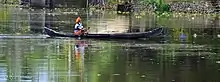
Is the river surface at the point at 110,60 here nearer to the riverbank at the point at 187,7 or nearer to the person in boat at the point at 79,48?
the person in boat at the point at 79,48

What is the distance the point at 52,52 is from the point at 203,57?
257 inches

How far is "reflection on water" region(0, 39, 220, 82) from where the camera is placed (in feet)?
68.4

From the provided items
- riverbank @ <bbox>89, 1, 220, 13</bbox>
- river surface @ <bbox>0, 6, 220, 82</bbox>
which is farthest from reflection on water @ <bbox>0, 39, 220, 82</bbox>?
riverbank @ <bbox>89, 1, 220, 13</bbox>

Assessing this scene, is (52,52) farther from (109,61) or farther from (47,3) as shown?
(47,3)

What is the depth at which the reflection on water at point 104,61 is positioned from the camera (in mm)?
20844

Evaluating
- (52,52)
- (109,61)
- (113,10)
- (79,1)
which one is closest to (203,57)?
(109,61)

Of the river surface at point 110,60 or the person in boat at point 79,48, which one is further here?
the person in boat at point 79,48

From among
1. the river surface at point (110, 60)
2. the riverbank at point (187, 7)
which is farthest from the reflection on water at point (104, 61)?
the riverbank at point (187, 7)

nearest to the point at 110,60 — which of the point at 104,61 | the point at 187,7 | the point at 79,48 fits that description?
the point at 104,61

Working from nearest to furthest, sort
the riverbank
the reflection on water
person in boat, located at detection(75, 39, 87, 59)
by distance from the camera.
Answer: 1. the reflection on water
2. person in boat, located at detection(75, 39, 87, 59)
3. the riverbank

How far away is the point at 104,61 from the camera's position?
2530cm

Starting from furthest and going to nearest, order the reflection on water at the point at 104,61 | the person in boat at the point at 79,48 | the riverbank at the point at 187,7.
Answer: the riverbank at the point at 187,7, the person in boat at the point at 79,48, the reflection on water at the point at 104,61

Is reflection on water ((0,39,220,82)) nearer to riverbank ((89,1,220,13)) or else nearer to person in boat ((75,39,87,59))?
person in boat ((75,39,87,59))

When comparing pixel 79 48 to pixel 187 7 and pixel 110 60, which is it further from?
pixel 187 7
